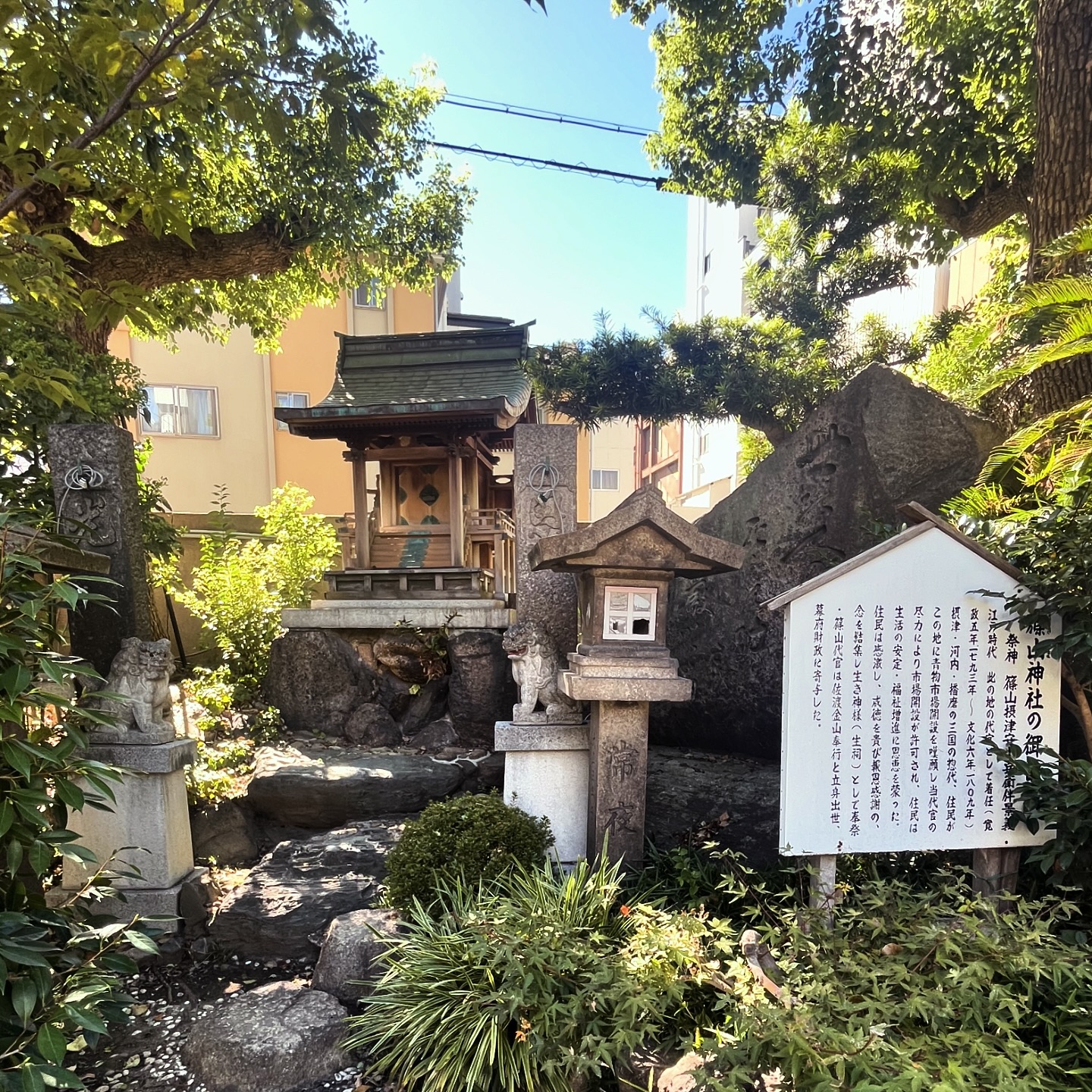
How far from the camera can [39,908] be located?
2547 mm

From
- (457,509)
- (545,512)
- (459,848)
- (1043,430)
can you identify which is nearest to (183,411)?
(457,509)

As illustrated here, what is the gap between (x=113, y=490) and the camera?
4211mm

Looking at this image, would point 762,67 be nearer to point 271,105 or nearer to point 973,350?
point 973,350

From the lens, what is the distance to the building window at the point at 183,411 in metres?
14.7

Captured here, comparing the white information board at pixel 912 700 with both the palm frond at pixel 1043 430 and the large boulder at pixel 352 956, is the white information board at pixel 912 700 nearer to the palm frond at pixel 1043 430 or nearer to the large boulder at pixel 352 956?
the palm frond at pixel 1043 430

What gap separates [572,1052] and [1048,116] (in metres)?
6.58

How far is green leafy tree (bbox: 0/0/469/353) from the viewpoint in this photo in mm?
2459

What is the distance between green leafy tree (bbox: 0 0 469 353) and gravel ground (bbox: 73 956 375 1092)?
3.43 metres

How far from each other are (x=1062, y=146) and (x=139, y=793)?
310 inches

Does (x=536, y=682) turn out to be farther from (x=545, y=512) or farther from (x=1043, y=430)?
(x=1043, y=430)

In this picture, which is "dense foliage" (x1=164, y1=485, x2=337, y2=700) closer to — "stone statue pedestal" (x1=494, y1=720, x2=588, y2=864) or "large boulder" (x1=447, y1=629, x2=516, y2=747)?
"large boulder" (x1=447, y1=629, x2=516, y2=747)

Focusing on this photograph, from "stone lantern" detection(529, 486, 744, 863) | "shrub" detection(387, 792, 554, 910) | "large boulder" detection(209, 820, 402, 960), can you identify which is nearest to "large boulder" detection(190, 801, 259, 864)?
"large boulder" detection(209, 820, 402, 960)

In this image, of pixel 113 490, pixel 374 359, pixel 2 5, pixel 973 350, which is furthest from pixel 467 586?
pixel 2 5

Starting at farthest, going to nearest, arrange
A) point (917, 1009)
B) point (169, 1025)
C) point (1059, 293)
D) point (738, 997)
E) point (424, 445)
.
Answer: point (424, 445) < point (169, 1025) < point (1059, 293) < point (738, 997) < point (917, 1009)
